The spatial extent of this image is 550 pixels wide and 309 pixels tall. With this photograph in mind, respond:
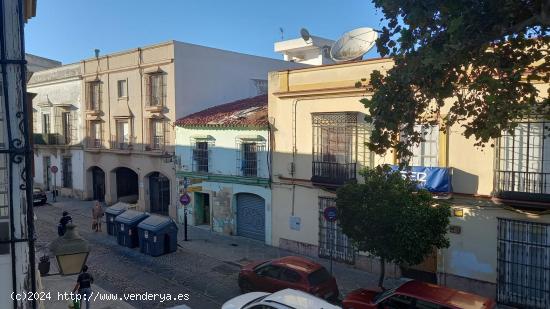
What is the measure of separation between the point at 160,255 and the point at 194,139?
6.75 meters

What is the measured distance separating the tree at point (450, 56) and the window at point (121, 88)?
843 inches

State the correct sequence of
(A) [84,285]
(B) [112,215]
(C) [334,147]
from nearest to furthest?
(A) [84,285] → (C) [334,147] → (B) [112,215]

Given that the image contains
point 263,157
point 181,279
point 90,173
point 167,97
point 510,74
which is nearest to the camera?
point 510,74

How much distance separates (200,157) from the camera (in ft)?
70.5

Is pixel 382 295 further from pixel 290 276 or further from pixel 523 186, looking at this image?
pixel 523 186

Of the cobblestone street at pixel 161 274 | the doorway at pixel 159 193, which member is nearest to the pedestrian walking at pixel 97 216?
the cobblestone street at pixel 161 274

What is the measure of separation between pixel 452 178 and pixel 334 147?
4395 mm

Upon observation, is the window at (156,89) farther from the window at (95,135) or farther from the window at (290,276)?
the window at (290,276)

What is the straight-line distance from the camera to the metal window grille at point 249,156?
18.8 metres

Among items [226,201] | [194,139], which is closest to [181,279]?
[226,201]

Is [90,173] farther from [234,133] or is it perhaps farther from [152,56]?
[234,133]

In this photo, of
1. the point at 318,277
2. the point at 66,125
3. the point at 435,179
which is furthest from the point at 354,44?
the point at 66,125

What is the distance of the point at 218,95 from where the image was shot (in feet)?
81.5

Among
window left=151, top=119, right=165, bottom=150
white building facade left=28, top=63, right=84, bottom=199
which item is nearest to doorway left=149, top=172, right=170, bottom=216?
window left=151, top=119, right=165, bottom=150
